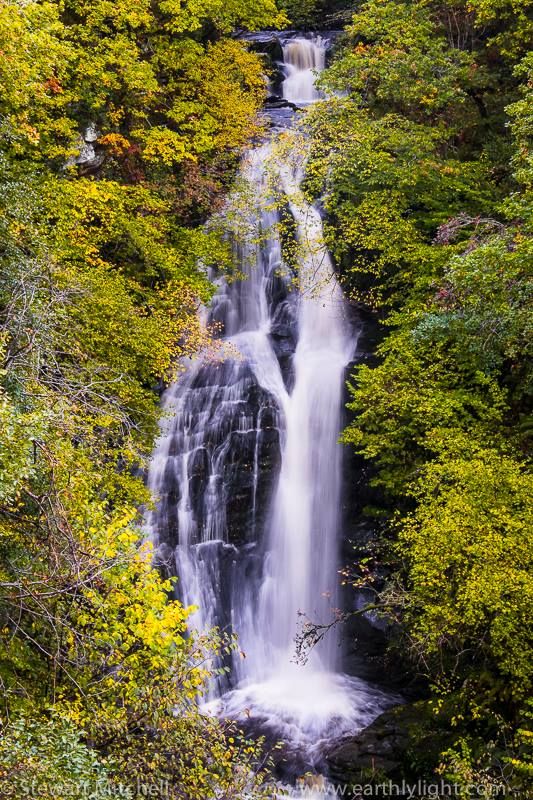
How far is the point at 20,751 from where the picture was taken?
15.4ft

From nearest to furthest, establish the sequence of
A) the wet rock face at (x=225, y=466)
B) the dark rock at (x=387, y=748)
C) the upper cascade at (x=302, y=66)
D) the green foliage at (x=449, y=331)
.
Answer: the green foliage at (x=449, y=331) → the dark rock at (x=387, y=748) → the wet rock face at (x=225, y=466) → the upper cascade at (x=302, y=66)

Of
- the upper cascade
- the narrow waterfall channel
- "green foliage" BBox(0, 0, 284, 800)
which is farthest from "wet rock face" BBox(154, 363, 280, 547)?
the upper cascade

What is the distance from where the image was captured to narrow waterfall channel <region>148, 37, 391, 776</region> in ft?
37.6

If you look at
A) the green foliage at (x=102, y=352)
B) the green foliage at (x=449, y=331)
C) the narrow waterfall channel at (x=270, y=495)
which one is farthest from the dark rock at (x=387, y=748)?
the green foliage at (x=102, y=352)

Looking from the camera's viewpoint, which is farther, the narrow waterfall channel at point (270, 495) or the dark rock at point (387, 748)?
the narrow waterfall channel at point (270, 495)

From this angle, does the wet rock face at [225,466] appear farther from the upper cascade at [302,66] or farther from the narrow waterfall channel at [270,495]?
the upper cascade at [302,66]

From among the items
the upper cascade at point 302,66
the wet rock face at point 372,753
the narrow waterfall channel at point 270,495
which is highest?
the upper cascade at point 302,66

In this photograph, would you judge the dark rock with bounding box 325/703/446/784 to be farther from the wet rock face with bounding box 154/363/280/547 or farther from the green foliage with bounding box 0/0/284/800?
the wet rock face with bounding box 154/363/280/547

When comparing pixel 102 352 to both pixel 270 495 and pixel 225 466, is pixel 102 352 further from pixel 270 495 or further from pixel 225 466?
pixel 270 495

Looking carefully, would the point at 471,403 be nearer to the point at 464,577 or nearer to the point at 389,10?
the point at 464,577

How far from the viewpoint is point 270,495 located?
13266 mm

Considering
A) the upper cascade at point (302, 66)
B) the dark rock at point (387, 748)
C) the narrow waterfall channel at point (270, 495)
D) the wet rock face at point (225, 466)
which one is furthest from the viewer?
the upper cascade at point (302, 66)

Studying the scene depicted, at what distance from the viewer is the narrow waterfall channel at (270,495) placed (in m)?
11.5

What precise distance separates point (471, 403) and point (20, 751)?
826 cm
